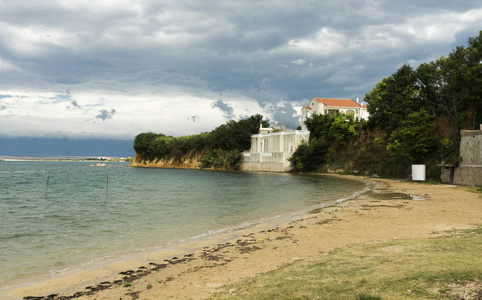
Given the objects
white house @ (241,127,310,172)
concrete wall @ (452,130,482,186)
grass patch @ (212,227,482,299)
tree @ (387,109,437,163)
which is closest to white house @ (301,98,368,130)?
white house @ (241,127,310,172)

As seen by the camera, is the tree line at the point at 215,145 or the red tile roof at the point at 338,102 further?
the tree line at the point at 215,145

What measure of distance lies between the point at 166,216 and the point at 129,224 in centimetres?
306

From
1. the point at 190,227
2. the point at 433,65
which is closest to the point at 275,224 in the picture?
the point at 190,227

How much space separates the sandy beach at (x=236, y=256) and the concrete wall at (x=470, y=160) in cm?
1693

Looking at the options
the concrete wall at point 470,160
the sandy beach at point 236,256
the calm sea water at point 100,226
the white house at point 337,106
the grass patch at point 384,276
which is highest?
the white house at point 337,106

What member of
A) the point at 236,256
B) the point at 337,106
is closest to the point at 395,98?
the point at 337,106

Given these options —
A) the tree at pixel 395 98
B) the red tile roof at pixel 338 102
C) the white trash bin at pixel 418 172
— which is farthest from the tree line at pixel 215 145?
the white trash bin at pixel 418 172

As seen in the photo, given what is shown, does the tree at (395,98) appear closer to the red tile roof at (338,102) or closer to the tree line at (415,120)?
the tree line at (415,120)

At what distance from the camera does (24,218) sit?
21.0 metres

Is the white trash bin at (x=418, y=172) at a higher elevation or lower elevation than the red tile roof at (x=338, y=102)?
lower

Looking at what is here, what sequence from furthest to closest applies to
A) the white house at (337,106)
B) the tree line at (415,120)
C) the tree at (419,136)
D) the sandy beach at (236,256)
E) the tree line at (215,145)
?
the tree line at (215,145) → the white house at (337,106) → the tree at (419,136) → the tree line at (415,120) → the sandy beach at (236,256)

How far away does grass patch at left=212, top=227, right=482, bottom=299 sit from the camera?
542 cm

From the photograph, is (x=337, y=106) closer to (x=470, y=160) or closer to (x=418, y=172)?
(x=418, y=172)

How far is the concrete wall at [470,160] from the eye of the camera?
3209 centimetres
